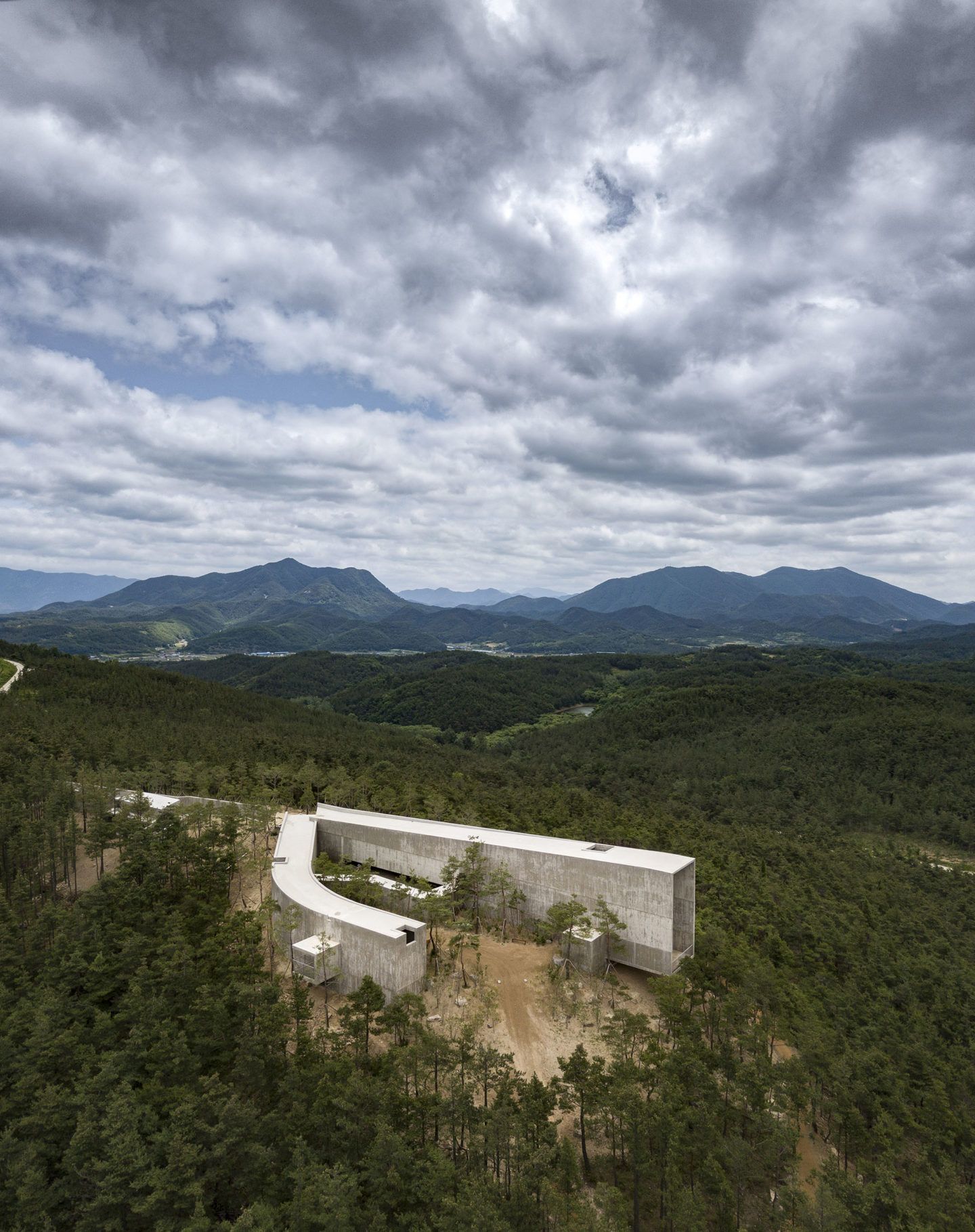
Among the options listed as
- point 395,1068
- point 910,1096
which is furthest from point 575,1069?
point 910,1096

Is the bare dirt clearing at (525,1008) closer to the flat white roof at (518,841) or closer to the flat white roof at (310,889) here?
the flat white roof at (310,889)

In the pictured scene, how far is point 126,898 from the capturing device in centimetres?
3038

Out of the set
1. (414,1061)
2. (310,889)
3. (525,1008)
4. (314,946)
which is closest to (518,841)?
(525,1008)

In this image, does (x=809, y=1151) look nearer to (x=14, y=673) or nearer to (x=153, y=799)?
(x=153, y=799)

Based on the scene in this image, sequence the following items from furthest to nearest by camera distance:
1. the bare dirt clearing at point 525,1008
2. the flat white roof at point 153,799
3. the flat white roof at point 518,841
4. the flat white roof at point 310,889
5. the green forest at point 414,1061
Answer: the flat white roof at point 153,799 → the flat white roof at point 518,841 → the flat white roof at point 310,889 → the bare dirt clearing at point 525,1008 → the green forest at point 414,1061

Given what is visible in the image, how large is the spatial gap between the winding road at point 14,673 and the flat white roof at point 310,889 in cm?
6446

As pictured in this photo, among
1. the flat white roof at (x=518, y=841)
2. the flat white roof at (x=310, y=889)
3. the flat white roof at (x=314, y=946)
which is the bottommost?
the flat white roof at (x=314, y=946)

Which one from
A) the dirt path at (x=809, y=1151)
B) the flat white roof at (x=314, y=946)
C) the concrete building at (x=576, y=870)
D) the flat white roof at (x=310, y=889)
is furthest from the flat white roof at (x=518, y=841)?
the flat white roof at (x=314, y=946)

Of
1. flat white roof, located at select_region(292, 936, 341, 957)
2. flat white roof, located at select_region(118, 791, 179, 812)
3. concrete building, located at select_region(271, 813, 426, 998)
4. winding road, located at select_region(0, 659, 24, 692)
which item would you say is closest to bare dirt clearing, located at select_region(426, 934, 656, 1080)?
concrete building, located at select_region(271, 813, 426, 998)

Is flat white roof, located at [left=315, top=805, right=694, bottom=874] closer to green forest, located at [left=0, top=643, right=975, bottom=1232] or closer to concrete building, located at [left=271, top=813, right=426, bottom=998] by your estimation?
green forest, located at [left=0, top=643, right=975, bottom=1232]

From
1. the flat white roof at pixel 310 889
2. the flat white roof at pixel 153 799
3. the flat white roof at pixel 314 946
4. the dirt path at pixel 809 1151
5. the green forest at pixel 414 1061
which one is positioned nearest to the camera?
the green forest at pixel 414 1061

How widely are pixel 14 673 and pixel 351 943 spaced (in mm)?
90537

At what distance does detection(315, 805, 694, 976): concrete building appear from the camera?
32562 millimetres

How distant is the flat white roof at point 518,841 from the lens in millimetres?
33844
